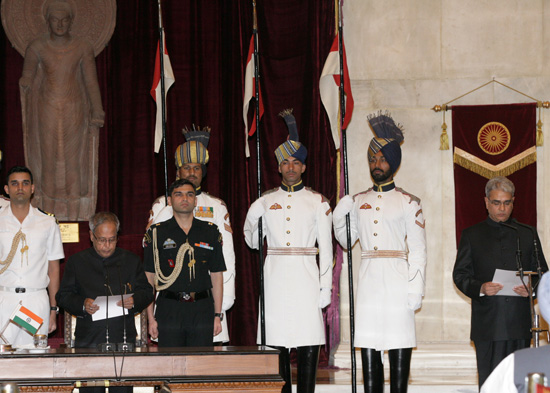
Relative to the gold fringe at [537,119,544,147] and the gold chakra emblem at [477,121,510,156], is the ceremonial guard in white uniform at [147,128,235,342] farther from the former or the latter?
the gold fringe at [537,119,544,147]

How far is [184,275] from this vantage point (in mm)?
5395

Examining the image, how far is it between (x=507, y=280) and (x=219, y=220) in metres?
2.20

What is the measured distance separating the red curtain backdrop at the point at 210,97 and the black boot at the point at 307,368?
167 centimetres

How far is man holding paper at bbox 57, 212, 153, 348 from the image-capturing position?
5066 mm

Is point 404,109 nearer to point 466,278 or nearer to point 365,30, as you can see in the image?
point 365,30

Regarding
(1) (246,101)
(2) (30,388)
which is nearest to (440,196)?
(1) (246,101)

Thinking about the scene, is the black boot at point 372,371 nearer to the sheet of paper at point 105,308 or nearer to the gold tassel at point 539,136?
the sheet of paper at point 105,308

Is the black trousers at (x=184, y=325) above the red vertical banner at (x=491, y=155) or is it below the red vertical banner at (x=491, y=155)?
below

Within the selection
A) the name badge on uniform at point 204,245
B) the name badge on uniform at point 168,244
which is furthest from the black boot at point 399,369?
the name badge on uniform at point 168,244

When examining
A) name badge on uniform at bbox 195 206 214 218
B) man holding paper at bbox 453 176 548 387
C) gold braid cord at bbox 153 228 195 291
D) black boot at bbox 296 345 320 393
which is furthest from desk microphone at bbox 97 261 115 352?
man holding paper at bbox 453 176 548 387

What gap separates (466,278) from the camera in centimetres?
556

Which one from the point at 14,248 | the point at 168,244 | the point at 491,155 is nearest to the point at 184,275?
the point at 168,244

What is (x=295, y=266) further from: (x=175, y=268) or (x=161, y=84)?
(x=161, y=84)

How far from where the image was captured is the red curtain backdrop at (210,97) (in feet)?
25.5
